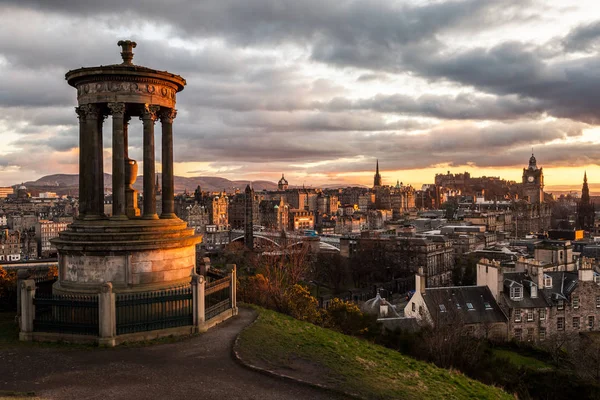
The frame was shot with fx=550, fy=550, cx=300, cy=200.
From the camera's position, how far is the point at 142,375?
11.9 meters

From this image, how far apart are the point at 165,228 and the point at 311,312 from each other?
379 inches

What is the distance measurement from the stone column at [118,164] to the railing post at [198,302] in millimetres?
3449

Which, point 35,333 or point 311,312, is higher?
point 35,333

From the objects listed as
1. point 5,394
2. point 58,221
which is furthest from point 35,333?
point 58,221

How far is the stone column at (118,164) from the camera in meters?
17.0

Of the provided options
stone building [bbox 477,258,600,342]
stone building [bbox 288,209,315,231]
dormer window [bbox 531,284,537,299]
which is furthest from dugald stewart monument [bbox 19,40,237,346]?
stone building [bbox 288,209,315,231]

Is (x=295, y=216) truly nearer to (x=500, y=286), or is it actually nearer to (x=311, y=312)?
(x=500, y=286)

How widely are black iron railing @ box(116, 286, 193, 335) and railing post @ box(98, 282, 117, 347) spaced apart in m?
0.27

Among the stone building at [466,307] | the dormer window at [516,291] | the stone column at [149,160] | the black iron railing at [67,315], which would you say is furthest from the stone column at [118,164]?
the dormer window at [516,291]

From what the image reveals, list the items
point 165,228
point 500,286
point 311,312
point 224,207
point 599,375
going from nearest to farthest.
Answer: point 165,228, point 311,312, point 599,375, point 500,286, point 224,207

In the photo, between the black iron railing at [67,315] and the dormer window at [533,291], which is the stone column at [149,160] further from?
the dormer window at [533,291]

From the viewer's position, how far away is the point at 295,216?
196 m

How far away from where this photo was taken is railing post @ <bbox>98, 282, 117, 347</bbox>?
14.0m

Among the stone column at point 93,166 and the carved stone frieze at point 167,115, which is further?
the carved stone frieze at point 167,115
